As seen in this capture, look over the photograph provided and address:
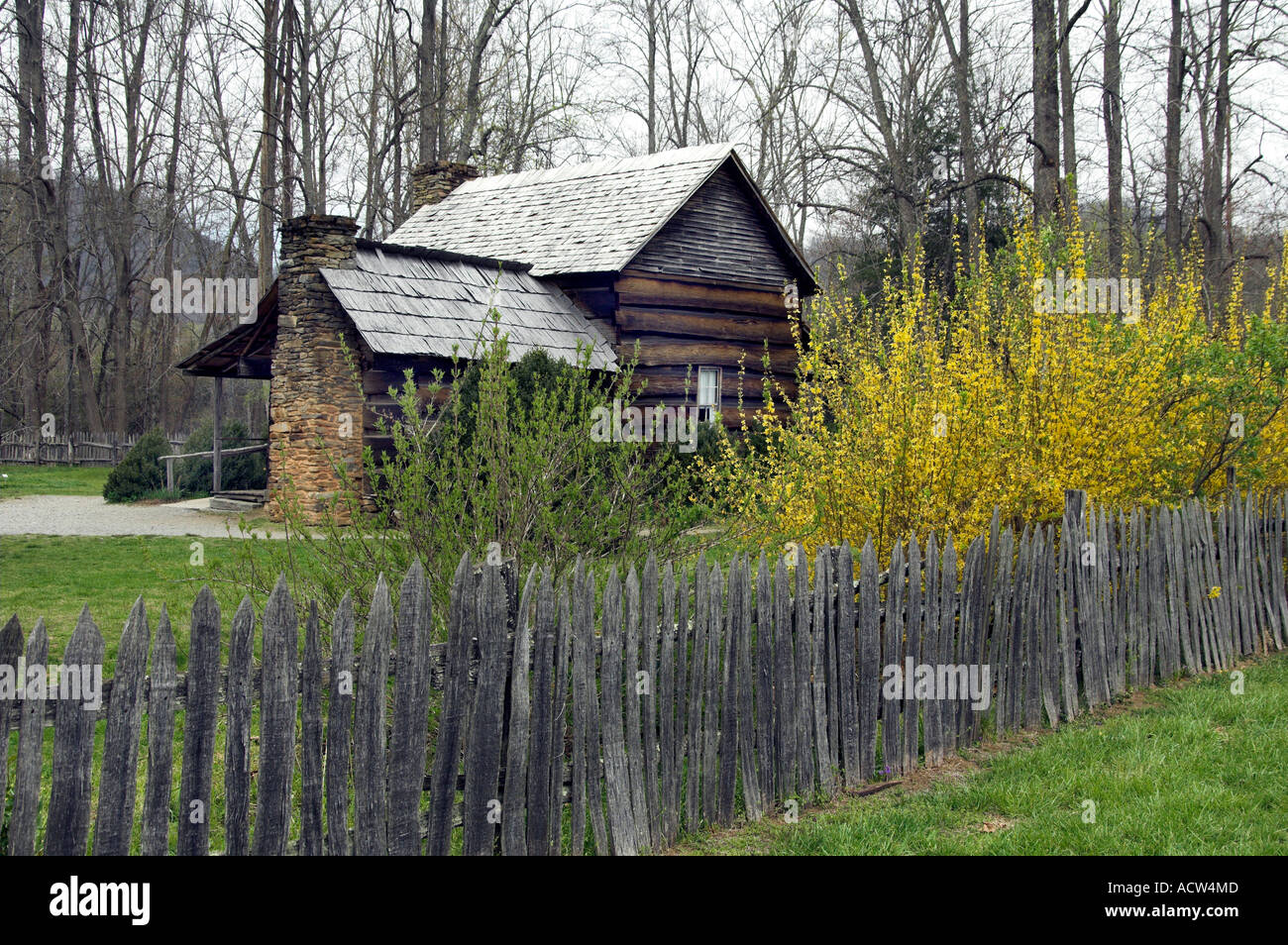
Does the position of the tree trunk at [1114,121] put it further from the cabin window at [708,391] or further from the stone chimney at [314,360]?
the stone chimney at [314,360]

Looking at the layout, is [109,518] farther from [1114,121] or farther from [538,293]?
[1114,121]

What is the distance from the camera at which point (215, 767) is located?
5.89m

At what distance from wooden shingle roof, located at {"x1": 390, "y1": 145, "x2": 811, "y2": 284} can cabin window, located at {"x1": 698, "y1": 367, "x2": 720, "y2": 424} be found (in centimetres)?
290

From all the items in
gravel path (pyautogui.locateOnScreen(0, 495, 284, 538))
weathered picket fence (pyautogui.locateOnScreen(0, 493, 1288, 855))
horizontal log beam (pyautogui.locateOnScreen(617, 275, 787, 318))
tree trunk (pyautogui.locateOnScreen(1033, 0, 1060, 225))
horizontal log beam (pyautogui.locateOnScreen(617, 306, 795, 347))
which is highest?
tree trunk (pyautogui.locateOnScreen(1033, 0, 1060, 225))

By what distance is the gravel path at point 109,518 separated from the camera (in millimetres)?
15320

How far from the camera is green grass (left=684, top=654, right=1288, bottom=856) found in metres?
4.77

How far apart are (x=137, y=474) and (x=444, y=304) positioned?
8637mm

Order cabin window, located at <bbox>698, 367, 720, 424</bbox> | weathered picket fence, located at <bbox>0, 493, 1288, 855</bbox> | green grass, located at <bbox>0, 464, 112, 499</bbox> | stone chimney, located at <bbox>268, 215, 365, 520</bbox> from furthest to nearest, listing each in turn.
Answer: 1. green grass, located at <bbox>0, 464, 112, 499</bbox>
2. cabin window, located at <bbox>698, 367, 720, 424</bbox>
3. stone chimney, located at <bbox>268, 215, 365, 520</bbox>
4. weathered picket fence, located at <bbox>0, 493, 1288, 855</bbox>

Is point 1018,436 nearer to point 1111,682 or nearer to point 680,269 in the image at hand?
point 1111,682

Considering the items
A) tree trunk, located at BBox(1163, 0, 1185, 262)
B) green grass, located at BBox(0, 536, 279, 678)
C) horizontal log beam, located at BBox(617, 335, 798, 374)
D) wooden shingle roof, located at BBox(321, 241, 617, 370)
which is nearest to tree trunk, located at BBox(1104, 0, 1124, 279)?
tree trunk, located at BBox(1163, 0, 1185, 262)

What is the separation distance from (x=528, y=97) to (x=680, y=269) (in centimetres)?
1615

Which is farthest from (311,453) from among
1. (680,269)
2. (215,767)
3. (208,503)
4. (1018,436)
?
(1018,436)

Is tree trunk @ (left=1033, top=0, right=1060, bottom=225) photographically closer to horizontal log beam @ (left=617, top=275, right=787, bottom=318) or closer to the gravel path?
horizontal log beam @ (left=617, top=275, right=787, bottom=318)

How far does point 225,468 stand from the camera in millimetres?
20625
